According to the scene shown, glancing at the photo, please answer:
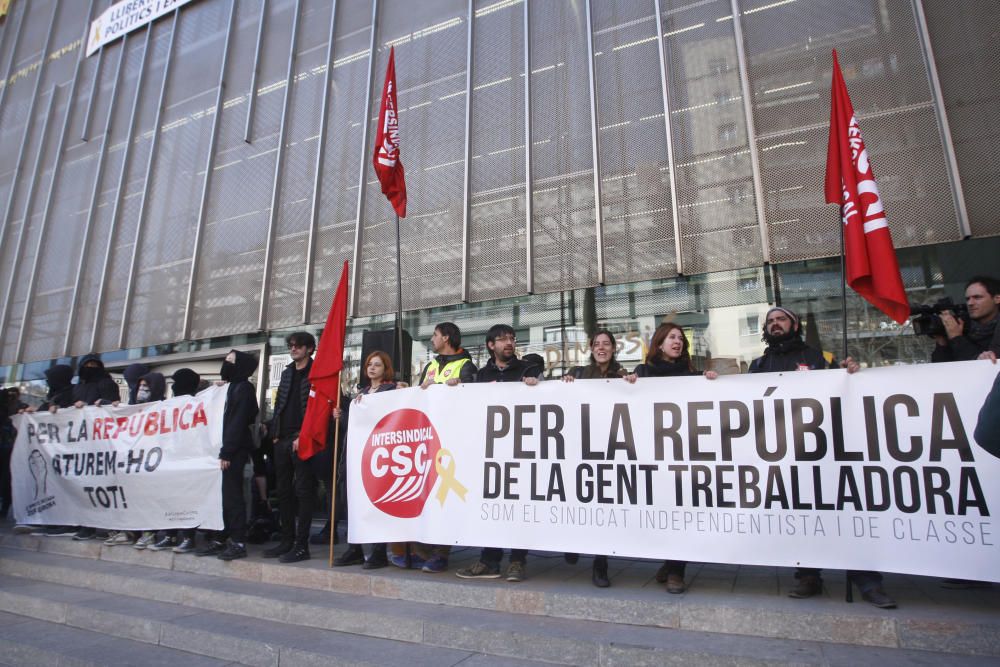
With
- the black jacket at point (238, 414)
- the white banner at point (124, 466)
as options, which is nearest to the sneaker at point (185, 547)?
the white banner at point (124, 466)

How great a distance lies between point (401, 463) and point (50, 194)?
12.0 meters

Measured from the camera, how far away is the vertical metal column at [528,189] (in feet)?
23.1

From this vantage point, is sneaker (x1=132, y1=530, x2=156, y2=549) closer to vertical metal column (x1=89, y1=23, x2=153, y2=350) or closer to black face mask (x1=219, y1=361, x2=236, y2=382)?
black face mask (x1=219, y1=361, x2=236, y2=382)

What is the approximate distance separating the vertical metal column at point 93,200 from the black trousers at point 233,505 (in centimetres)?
779

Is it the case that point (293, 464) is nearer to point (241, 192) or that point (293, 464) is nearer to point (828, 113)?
point (241, 192)

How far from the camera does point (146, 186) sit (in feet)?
34.4

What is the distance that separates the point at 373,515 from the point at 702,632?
2.45m

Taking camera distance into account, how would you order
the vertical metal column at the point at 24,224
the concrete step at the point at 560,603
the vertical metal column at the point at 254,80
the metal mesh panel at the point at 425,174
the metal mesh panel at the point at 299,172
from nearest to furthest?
the concrete step at the point at 560,603 < the metal mesh panel at the point at 425,174 < the metal mesh panel at the point at 299,172 < the vertical metal column at the point at 254,80 < the vertical metal column at the point at 24,224

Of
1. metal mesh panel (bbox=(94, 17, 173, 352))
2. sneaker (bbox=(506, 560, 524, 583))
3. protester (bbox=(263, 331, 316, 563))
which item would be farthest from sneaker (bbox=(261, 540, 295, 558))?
metal mesh panel (bbox=(94, 17, 173, 352))

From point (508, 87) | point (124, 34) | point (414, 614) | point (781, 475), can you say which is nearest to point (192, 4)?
point (124, 34)

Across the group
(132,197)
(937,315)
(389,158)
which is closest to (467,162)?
(389,158)

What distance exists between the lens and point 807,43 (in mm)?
6137

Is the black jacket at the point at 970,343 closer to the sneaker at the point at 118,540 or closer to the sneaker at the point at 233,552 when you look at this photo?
the sneaker at the point at 233,552

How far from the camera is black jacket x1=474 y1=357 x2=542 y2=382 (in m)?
4.54
